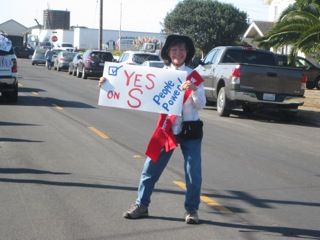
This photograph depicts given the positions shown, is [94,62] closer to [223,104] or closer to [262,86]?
[223,104]

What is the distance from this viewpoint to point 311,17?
2164 centimetres

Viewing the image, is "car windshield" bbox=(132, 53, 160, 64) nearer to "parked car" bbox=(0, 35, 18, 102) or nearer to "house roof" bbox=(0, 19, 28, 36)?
"parked car" bbox=(0, 35, 18, 102)

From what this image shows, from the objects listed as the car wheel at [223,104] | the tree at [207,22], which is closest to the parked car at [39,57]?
the tree at [207,22]

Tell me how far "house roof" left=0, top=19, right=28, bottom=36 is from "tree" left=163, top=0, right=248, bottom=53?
1915 inches

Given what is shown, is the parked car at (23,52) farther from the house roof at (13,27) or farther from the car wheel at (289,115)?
the car wheel at (289,115)

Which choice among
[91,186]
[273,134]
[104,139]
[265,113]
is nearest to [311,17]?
[265,113]

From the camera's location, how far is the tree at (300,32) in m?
20.9

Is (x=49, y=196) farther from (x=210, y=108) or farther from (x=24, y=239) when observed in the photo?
(x=210, y=108)

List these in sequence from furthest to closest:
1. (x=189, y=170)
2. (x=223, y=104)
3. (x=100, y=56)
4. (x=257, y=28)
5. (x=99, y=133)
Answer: (x=257, y=28) → (x=100, y=56) → (x=223, y=104) → (x=99, y=133) → (x=189, y=170)

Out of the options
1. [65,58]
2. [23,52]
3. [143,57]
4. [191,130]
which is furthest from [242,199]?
[23,52]

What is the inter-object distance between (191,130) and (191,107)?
9.4 inches

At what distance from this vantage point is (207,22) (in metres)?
61.8

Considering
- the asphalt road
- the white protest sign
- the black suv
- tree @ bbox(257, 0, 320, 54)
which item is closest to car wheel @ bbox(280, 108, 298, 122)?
tree @ bbox(257, 0, 320, 54)

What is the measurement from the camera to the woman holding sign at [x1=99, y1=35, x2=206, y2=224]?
644cm
